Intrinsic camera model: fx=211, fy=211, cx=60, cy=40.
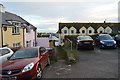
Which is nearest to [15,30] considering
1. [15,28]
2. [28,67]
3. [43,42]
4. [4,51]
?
[15,28]

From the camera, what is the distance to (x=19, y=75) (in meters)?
7.54

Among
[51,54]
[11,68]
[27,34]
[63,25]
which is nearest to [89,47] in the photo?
[51,54]

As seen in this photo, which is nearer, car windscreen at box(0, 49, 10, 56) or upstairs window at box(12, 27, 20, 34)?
car windscreen at box(0, 49, 10, 56)

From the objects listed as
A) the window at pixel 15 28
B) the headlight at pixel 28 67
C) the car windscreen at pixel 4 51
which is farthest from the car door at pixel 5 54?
the window at pixel 15 28

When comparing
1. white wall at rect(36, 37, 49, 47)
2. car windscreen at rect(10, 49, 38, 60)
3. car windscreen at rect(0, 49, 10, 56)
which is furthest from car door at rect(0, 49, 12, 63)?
white wall at rect(36, 37, 49, 47)

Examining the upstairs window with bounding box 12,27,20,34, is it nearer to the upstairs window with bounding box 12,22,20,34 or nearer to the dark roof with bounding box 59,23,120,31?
the upstairs window with bounding box 12,22,20,34

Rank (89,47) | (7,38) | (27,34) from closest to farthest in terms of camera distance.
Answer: (89,47) < (7,38) < (27,34)

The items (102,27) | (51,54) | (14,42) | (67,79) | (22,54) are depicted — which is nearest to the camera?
(67,79)

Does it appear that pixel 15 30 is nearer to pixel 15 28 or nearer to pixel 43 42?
pixel 15 28

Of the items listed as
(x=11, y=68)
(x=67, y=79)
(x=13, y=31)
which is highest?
(x=13, y=31)

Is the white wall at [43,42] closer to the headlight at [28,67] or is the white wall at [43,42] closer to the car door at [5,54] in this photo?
the car door at [5,54]

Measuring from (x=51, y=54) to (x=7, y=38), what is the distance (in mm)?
13337

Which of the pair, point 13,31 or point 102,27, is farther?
point 102,27

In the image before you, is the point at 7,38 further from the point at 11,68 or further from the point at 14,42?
the point at 11,68
